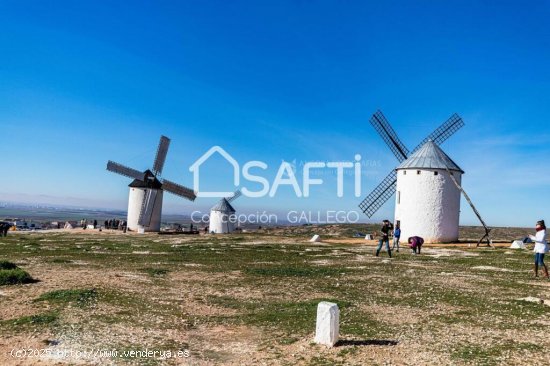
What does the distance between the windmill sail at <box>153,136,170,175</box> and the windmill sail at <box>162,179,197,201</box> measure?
161 centimetres

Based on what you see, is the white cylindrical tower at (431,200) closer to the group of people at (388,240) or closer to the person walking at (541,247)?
the group of people at (388,240)

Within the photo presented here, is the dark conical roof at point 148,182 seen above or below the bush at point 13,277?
above

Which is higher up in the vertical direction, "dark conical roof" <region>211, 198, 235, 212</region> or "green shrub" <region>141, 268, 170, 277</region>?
"dark conical roof" <region>211, 198, 235, 212</region>

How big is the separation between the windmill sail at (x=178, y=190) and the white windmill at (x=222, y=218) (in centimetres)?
430

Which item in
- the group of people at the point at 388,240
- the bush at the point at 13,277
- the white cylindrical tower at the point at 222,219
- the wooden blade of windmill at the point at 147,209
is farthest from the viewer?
the white cylindrical tower at the point at 222,219

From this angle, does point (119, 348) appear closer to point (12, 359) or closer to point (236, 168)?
point (12, 359)

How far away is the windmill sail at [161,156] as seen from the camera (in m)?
54.6

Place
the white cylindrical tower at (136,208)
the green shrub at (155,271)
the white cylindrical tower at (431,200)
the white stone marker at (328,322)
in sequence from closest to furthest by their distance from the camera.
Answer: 1. the white stone marker at (328,322)
2. the green shrub at (155,271)
3. the white cylindrical tower at (431,200)
4. the white cylindrical tower at (136,208)

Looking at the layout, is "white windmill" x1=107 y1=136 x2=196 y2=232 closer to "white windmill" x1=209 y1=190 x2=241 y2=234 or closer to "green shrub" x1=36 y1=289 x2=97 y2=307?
"white windmill" x1=209 y1=190 x2=241 y2=234

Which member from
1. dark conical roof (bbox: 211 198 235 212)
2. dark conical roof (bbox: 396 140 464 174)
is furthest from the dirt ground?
dark conical roof (bbox: 211 198 235 212)

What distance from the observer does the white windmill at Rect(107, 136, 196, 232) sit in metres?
52.7

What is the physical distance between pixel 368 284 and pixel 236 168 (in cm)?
3112

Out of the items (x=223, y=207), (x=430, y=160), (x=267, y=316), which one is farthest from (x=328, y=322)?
(x=223, y=207)

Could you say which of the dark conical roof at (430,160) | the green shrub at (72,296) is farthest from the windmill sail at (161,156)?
the green shrub at (72,296)
